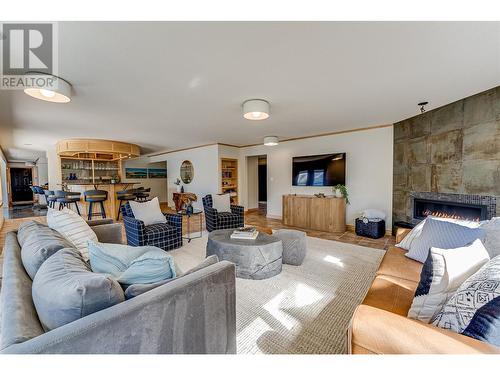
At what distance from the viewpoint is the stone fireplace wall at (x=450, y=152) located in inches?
102

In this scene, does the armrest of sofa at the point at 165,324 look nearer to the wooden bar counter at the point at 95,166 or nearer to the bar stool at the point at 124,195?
the bar stool at the point at 124,195

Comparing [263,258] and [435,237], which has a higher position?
[435,237]

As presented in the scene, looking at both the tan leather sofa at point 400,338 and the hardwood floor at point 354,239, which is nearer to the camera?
the tan leather sofa at point 400,338

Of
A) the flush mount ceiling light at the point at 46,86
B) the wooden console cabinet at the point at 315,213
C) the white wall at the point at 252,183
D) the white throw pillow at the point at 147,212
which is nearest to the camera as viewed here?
the flush mount ceiling light at the point at 46,86

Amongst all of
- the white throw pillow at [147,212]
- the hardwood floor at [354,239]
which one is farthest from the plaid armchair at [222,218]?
the hardwood floor at [354,239]

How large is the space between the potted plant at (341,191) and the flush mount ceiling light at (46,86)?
4.68 metres

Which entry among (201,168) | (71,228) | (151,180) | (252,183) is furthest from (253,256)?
Result: (151,180)

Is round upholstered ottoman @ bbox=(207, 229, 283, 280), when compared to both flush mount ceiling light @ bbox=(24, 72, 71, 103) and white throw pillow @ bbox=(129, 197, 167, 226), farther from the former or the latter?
flush mount ceiling light @ bbox=(24, 72, 71, 103)

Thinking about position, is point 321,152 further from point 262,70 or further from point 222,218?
point 262,70

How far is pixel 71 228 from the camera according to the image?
1820 millimetres

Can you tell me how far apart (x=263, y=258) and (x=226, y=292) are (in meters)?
1.21
